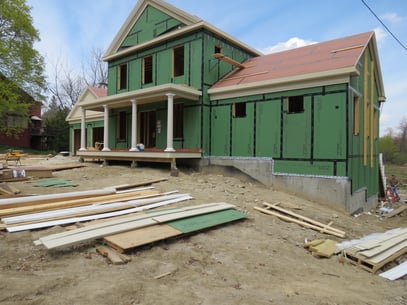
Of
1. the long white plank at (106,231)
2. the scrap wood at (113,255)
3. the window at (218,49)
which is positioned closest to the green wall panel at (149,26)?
the window at (218,49)

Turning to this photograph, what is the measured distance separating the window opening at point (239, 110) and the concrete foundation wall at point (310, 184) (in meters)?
1.82

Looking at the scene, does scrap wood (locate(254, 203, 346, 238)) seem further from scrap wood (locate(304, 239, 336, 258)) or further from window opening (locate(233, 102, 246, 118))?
window opening (locate(233, 102, 246, 118))

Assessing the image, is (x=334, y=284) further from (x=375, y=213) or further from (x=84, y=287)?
(x=375, y=213)

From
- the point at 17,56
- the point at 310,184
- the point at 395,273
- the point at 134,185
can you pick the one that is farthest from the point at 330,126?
the point at 17,56

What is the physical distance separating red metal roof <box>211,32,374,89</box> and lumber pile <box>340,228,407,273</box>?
5636mm

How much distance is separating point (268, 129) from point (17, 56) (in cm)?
1877

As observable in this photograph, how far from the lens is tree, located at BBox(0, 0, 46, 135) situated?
19375 mm

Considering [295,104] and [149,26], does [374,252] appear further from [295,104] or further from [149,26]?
[149,26]

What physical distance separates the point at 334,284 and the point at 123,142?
13571 millimetres

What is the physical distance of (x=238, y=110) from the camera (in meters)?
11.9

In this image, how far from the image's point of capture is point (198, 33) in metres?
12.5

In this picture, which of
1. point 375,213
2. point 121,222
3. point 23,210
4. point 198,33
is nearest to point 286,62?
point 198,33

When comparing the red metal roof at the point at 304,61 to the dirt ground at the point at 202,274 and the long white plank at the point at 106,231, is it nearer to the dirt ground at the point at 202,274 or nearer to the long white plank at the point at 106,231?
the dirt ground at the point at 202,274

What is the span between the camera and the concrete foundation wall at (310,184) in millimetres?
9125
